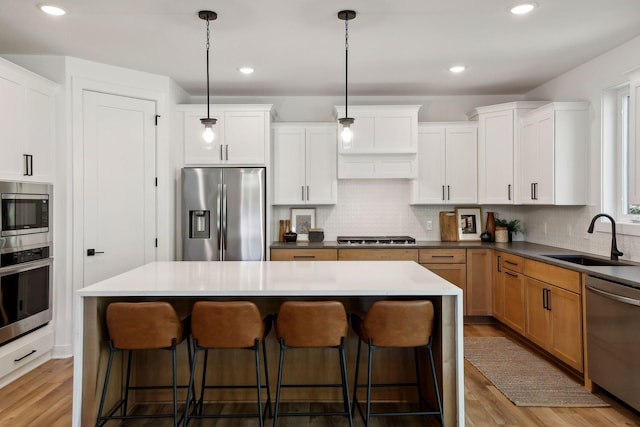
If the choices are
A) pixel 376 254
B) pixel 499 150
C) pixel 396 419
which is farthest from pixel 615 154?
pixel 396 419

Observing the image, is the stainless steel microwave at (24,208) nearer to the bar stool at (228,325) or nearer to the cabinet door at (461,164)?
the bar stool at (228,325)

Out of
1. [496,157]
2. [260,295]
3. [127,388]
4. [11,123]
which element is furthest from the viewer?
[496,157]

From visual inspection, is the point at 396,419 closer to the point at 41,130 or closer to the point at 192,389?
the point at 192,389

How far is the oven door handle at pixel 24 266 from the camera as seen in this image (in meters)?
3.28

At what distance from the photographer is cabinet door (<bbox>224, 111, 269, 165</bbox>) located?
15.9 ft

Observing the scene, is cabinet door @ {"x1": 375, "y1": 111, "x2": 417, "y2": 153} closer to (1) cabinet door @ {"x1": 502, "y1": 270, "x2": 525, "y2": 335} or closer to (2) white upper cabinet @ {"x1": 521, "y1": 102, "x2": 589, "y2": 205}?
(2) white upper cabinet @ {"x1": 521, "y1": 102, "x2": 589, "y2": 205}

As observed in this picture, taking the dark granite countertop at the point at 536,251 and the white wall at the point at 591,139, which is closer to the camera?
the dark granite countertop at the point at 536,251

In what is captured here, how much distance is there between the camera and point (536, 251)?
4.24m

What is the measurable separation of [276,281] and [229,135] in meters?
2.61

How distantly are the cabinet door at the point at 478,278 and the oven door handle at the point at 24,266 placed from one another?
401 centimetres

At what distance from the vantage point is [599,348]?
3.00 m

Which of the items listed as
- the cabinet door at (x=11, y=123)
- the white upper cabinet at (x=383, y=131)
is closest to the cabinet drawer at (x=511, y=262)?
the white upper cabinet at (x=383, y=131)

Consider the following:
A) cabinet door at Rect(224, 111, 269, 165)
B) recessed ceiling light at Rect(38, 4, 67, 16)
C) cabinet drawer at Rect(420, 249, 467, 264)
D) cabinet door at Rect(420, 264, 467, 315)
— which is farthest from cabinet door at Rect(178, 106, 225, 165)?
cabinet door at Rect(420, 264, 467, 315)

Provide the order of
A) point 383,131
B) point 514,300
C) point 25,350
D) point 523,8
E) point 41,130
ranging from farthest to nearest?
1. point 383,131
2. point 514,300
3. point 41,130
4. point 25,350
5. point 523,8
